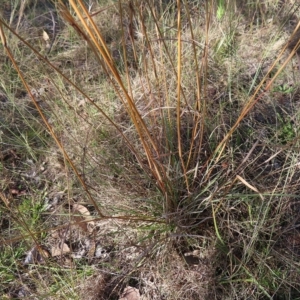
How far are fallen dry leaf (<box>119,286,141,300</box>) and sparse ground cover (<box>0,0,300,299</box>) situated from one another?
0.11 ft

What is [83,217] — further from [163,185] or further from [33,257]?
[163,185]

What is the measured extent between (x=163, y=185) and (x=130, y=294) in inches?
17.4

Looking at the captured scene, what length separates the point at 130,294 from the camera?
1.36 m

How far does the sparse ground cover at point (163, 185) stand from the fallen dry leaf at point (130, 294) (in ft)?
0.11

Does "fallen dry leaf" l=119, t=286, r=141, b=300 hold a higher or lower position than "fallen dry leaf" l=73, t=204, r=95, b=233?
lower

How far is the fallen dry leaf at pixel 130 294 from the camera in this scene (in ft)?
4.44

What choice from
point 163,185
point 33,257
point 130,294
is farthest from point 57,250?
point 163,185

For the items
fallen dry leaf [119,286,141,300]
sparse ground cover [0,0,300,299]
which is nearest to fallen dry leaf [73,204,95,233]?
sparse ground cover [0,0,300,299]

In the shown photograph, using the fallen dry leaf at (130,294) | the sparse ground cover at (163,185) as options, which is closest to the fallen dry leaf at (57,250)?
the sparse ground cover at (163,185)

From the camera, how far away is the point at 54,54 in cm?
229

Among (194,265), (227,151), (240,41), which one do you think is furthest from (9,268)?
(240,41)

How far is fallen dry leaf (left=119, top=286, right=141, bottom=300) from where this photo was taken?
1354 mm

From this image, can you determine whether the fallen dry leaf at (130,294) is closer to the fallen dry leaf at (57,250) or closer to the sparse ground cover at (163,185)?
the sparse ground cover at (163,185)

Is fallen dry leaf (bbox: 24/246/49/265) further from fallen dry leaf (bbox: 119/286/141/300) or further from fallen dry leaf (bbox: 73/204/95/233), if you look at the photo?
fallen dry leaf (bbox: 119/286/141/300)
